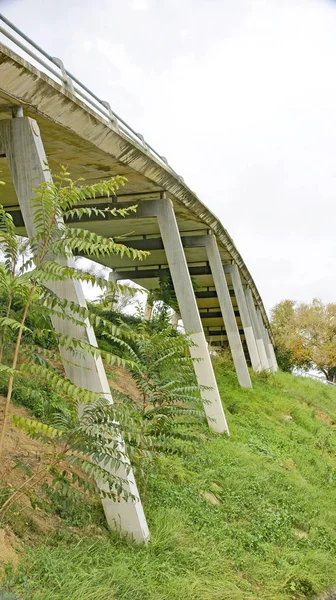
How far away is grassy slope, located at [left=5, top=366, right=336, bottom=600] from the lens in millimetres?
5277

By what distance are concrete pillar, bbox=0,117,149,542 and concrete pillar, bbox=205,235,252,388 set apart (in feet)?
34.6

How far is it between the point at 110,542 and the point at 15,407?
8.75 feet

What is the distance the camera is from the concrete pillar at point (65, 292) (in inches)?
260

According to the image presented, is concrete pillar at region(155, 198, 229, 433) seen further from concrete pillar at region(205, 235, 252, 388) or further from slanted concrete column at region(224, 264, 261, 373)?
slanted concrete column at region(224, 264, 261, 373)

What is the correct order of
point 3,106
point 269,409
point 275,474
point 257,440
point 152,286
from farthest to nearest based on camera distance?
point 152,286
point 269,409
point 257,440
point 275,474
point 3,106

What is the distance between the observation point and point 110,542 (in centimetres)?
627

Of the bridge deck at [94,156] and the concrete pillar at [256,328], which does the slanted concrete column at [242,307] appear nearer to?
the bridge deck at [94,156]

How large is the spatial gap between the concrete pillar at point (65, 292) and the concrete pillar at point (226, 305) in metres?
10.5

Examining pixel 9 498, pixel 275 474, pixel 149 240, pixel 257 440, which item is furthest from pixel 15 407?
pixel 149 240

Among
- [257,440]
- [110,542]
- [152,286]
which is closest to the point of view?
[110,542]

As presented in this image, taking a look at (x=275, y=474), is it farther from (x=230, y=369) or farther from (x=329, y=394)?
(x=329, y=394)

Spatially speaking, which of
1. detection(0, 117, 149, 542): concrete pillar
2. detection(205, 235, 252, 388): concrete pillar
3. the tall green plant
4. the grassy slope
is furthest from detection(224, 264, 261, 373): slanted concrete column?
detection(0, 117, 149, 542): concrete pillar

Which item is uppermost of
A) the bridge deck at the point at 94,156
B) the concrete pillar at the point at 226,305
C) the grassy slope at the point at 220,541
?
the bridge deck at the point at 94,156

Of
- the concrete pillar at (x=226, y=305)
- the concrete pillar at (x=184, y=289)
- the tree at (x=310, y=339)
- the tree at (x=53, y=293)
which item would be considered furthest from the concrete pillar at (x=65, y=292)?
the tree at (x=310, y=339)
